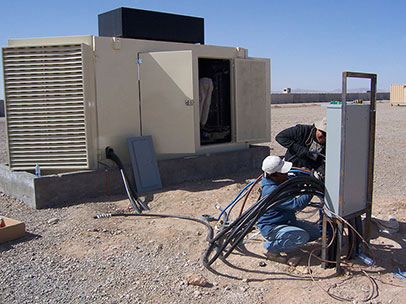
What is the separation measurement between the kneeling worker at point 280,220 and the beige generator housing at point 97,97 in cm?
332

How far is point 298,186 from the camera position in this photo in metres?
3.97

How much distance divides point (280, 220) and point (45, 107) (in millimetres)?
4080

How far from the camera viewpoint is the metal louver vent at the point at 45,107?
634 centimetres

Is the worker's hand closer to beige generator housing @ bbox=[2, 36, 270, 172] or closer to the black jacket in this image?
the black jacket

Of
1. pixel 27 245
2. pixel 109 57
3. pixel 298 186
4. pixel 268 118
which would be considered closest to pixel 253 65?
pixel 268 118

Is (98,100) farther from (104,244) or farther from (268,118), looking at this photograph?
(268,118)

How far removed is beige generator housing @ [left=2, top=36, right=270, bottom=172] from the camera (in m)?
6.35

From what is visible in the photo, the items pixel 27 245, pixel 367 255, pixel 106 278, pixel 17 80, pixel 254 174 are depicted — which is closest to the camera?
pixel 106 278

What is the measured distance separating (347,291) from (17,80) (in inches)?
211

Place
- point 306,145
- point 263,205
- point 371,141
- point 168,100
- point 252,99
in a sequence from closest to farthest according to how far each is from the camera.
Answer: point 263,205 → point 371,141 → point 306,145 → point 168,100 → point 252,99

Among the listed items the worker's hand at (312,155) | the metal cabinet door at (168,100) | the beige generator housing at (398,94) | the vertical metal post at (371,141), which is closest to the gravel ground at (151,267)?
the vertical metal post at (371,141)

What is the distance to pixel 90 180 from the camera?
6.45 metres

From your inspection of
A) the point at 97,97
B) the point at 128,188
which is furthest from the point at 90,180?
the point at 97,97

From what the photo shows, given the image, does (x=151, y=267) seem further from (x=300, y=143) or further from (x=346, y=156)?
(x=300, y=143)
